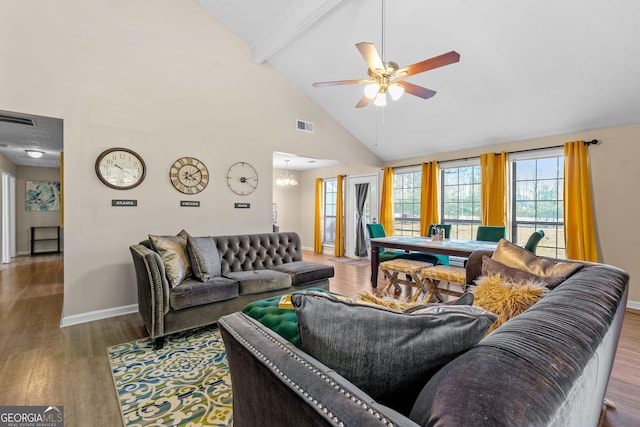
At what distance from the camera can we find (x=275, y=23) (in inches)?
156

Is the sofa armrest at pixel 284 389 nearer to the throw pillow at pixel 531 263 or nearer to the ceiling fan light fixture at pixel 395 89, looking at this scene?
the throw pillow at pixel 531 263

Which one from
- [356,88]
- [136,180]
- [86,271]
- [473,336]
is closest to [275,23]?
[356,88]

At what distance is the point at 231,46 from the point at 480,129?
155 inches

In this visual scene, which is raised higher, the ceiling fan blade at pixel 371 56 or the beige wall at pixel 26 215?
the ceiling fan blade at pixel 371 56

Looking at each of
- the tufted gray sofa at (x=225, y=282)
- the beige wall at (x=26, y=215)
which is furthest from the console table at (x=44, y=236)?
the tufted gray sofa at (x=225, y=282)

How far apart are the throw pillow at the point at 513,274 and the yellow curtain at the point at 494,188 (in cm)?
335

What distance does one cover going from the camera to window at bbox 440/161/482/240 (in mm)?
5316

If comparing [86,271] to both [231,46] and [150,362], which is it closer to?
[150,362]

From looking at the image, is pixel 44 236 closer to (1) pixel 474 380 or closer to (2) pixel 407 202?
(2) pixel 407 202

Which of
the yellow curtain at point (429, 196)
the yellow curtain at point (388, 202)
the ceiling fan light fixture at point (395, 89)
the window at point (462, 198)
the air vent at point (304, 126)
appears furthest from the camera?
the yellow curtain at point (388, 202)

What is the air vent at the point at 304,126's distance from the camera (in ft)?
16.8

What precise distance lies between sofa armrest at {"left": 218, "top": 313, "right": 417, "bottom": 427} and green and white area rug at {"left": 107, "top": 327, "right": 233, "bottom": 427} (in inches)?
29.7

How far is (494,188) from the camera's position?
4.86m

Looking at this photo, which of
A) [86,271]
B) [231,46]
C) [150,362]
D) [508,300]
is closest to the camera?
[508,300]
